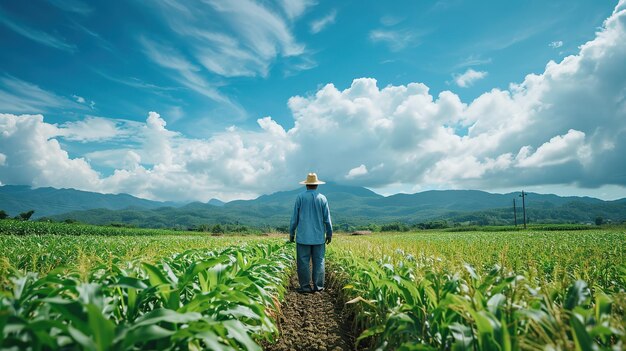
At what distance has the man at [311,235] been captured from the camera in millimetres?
7953

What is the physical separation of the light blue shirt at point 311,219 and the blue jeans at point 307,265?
216mm

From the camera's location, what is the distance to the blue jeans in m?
7.97

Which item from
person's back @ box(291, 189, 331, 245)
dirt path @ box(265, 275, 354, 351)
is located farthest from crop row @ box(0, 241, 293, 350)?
person's back @ box(291, 189, 331, 245)

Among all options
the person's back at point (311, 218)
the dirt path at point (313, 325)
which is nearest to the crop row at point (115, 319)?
the dirt path at point (313, 325)

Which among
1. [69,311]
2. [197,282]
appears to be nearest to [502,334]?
[69,311]

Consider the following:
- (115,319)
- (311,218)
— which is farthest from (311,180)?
(115,319)

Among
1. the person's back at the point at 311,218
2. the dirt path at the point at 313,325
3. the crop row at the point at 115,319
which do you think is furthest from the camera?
the person's back at the point at 311,218

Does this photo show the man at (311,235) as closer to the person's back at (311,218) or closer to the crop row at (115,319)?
the person's back at (311,218)

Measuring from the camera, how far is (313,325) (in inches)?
212

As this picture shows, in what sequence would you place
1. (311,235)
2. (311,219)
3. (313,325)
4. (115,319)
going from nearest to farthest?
(115,319)
(313,325)
(311,235)
(311,219)

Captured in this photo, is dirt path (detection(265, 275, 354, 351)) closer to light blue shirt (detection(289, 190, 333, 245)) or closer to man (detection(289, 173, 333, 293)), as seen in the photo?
man (detection(289, 173, 333, 293))

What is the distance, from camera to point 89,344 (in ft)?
5.32

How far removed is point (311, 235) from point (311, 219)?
1.35 feet

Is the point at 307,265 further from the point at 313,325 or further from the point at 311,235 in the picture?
the point at 313,325
